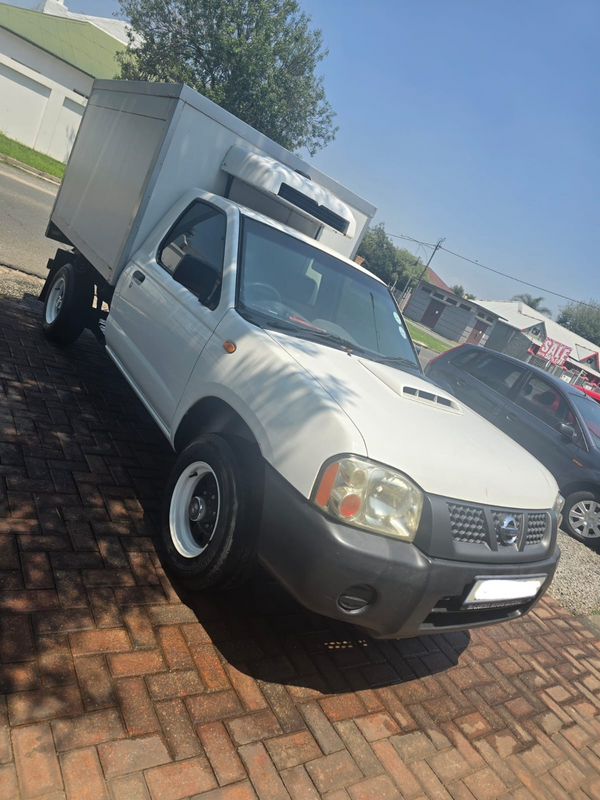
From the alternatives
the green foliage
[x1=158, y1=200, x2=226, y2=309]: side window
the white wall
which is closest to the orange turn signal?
[x1=158, y1=200, x2=226, y2=309]: side window

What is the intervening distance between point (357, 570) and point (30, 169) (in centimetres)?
2418

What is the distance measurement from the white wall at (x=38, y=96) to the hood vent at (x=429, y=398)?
1214 inches

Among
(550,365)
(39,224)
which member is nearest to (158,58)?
(39,224)

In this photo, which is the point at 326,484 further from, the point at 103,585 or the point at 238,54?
the point at 238,54

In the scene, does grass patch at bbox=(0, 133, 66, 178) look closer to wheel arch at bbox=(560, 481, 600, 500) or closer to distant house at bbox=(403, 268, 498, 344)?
wheel arch at bbox=(560, 481, 600, 500)

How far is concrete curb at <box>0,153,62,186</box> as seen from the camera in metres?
21.0

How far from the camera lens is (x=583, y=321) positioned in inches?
3120

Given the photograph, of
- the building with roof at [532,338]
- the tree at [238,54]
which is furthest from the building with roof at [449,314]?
the tree at [238,54]

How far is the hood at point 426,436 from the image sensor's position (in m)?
2.58

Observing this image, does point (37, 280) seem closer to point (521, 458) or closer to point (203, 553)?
point (203, 553)

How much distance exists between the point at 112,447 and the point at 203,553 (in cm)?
175

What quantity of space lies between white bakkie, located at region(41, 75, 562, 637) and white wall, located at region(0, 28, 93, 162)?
28.3m

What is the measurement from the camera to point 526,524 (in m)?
2.93

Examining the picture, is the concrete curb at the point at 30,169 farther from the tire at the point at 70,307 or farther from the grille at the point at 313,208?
the grille at the point at 313,208
